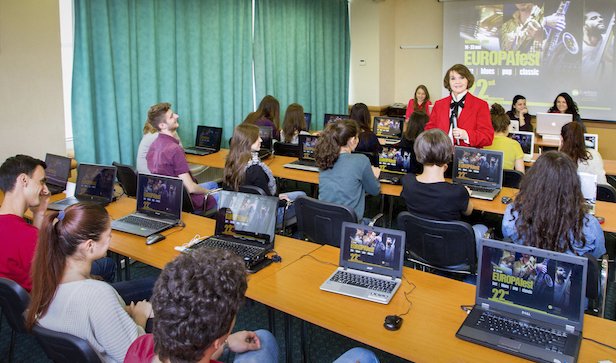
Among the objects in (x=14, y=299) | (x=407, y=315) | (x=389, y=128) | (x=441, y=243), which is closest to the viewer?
(x=407, y=315)

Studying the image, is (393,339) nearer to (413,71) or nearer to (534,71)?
(534,71)

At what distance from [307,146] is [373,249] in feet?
9.32

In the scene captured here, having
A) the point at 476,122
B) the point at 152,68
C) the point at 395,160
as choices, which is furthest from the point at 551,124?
the point at 152,68

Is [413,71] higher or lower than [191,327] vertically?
higher

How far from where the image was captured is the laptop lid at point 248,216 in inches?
104

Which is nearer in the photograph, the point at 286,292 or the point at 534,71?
the point at 286,292

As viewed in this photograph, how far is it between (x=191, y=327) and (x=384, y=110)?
26.5 ft

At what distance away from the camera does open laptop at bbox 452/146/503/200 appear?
385cm

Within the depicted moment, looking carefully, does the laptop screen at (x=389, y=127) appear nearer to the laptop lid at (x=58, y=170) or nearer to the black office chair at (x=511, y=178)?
the black office chair at (x=511, y=178)

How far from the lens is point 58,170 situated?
4.07 m

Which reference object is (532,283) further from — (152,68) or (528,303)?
(152,68)

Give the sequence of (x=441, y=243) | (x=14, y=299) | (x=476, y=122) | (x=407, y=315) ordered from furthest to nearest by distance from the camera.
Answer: (x=476, y=122) < (x=441, y=243) < (x=14, y=299) < (x=407, y=315)

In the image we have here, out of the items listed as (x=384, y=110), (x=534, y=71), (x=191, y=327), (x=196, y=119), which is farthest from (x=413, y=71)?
(x=191, y=327)

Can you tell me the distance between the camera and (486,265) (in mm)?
1955
